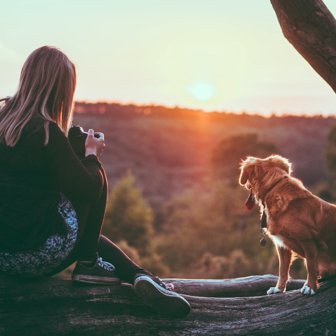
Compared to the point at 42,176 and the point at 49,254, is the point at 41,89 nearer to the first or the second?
the point at 42,176

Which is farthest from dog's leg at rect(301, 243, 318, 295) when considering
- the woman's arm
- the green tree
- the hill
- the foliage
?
the hill

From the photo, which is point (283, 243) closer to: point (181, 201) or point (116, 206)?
point (116, 206)

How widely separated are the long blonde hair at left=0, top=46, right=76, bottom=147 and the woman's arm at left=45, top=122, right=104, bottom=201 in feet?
0.70

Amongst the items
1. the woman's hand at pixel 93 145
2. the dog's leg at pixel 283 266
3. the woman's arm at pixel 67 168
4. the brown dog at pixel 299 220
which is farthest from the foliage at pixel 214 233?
the woman's arm at pixel 67 168

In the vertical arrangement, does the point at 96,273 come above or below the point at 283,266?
above

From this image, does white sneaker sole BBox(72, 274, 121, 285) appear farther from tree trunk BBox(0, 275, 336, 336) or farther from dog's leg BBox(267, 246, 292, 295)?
dog's leg BBox(267, 246, 292, 295)

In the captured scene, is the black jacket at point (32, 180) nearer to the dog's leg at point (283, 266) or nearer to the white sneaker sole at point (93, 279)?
the white sneaker sole at point (93, 279)

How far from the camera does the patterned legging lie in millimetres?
5996

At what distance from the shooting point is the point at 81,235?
6246 millimetres

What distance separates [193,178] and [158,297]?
325ft

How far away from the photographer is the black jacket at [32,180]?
591 centimetres

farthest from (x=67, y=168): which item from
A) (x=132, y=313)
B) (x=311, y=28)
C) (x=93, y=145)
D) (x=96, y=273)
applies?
(x=311, y=28)

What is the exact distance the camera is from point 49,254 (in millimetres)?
6020

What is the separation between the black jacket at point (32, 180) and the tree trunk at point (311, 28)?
8.75 feet
